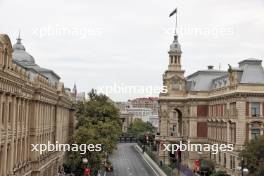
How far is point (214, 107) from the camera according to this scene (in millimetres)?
85188

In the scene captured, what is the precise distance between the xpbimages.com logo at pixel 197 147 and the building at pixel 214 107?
677 mm

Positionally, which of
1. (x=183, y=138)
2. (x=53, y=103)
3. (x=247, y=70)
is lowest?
(x=183, y=138)

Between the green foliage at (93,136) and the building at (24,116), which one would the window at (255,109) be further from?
the building at (24,116)

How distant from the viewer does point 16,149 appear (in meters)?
39.9

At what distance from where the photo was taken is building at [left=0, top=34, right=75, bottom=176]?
113ft

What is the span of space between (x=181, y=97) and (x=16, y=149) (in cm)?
6233

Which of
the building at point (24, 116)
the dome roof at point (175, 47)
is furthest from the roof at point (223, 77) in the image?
the building at point (24, 116)

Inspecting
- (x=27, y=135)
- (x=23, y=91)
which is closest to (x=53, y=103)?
(x=27, y=135)

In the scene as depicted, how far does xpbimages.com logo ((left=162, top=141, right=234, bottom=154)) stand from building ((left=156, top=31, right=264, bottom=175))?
68cm

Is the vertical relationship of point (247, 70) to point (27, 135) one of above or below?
above

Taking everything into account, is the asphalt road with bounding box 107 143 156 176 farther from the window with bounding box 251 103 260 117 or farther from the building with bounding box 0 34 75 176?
the window with bounding box 251 103 260 117

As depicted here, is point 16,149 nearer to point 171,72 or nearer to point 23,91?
point 23,91

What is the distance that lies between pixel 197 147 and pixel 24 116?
176 ft

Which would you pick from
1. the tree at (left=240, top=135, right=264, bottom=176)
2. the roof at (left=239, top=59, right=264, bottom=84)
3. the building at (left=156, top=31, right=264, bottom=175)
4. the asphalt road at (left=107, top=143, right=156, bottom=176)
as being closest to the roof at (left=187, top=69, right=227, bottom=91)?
the building at (left=156, top=31, right=264, bottom=175)
